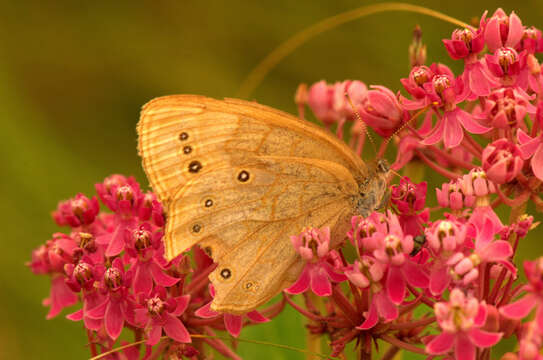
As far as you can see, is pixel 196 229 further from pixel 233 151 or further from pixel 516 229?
pixel 516 229

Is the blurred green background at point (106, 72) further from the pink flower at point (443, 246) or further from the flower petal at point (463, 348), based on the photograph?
the flower petal at point (463, 348)

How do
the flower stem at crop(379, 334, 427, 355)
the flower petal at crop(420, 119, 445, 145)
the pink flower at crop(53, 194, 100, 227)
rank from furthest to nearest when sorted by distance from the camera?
the pink flower at crop(53, 194, 100, 227) → the flower petal at crop(420, 119, 445, 145) → the flower stem at crop(379, 334, 427, 355)

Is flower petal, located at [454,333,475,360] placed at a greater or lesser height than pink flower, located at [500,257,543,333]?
lesser

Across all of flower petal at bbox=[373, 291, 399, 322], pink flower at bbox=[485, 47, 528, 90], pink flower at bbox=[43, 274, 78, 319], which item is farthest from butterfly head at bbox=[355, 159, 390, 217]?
pink flower at bbox=[43, 274, 78, 319]

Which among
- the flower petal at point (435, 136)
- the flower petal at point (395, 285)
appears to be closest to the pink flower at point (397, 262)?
the flower petal at point (395, 285)

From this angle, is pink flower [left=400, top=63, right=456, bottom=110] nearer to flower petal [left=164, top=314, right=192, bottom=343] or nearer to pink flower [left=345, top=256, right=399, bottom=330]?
pink flower [left=345, top=256, right=399, bottom=330]

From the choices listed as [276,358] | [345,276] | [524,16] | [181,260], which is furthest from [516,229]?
[524,16]

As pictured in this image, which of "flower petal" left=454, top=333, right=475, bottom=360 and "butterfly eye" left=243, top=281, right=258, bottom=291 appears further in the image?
"butterfly eye" left=243, top=281, right=258, bottom=291

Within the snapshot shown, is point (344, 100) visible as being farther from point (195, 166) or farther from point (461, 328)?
point (461, 328)

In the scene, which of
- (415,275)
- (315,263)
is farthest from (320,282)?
(415,275)
